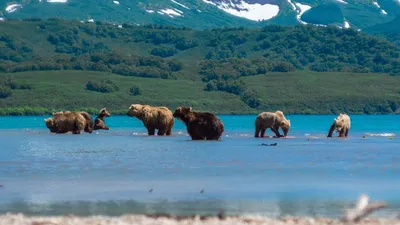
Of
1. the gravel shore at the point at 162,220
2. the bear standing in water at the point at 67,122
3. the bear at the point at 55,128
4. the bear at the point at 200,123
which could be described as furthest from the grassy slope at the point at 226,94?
the gravel shore at the point at 162,220

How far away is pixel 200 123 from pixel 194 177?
19.0 m

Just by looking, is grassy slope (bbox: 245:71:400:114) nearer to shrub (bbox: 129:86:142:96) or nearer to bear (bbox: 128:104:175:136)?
shrub (bbox: 129:86:142:96)

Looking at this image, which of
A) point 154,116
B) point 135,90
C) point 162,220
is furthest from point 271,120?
point 135,90

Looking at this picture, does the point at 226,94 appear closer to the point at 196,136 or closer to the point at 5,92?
the point at 5,92

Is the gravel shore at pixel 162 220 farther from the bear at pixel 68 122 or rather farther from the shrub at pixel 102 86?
the shrub at pixel 102 86

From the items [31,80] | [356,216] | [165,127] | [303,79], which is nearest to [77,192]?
[356,216]

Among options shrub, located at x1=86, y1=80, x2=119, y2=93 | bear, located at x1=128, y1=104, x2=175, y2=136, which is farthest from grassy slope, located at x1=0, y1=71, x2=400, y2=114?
bear, located at x1=128, y1=104, x2=175, y2=136

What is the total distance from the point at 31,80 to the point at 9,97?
1311 cm

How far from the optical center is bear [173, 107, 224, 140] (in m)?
49.4

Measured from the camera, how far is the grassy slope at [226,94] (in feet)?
539

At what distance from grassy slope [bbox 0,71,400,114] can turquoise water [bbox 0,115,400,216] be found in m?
114

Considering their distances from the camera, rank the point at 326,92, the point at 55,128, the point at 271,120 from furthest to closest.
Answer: the point at 326,92
the point at 55,128
the point at 271,120

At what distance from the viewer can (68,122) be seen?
197 ft

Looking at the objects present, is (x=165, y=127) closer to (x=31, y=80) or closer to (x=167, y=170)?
(x=167, y=170)
